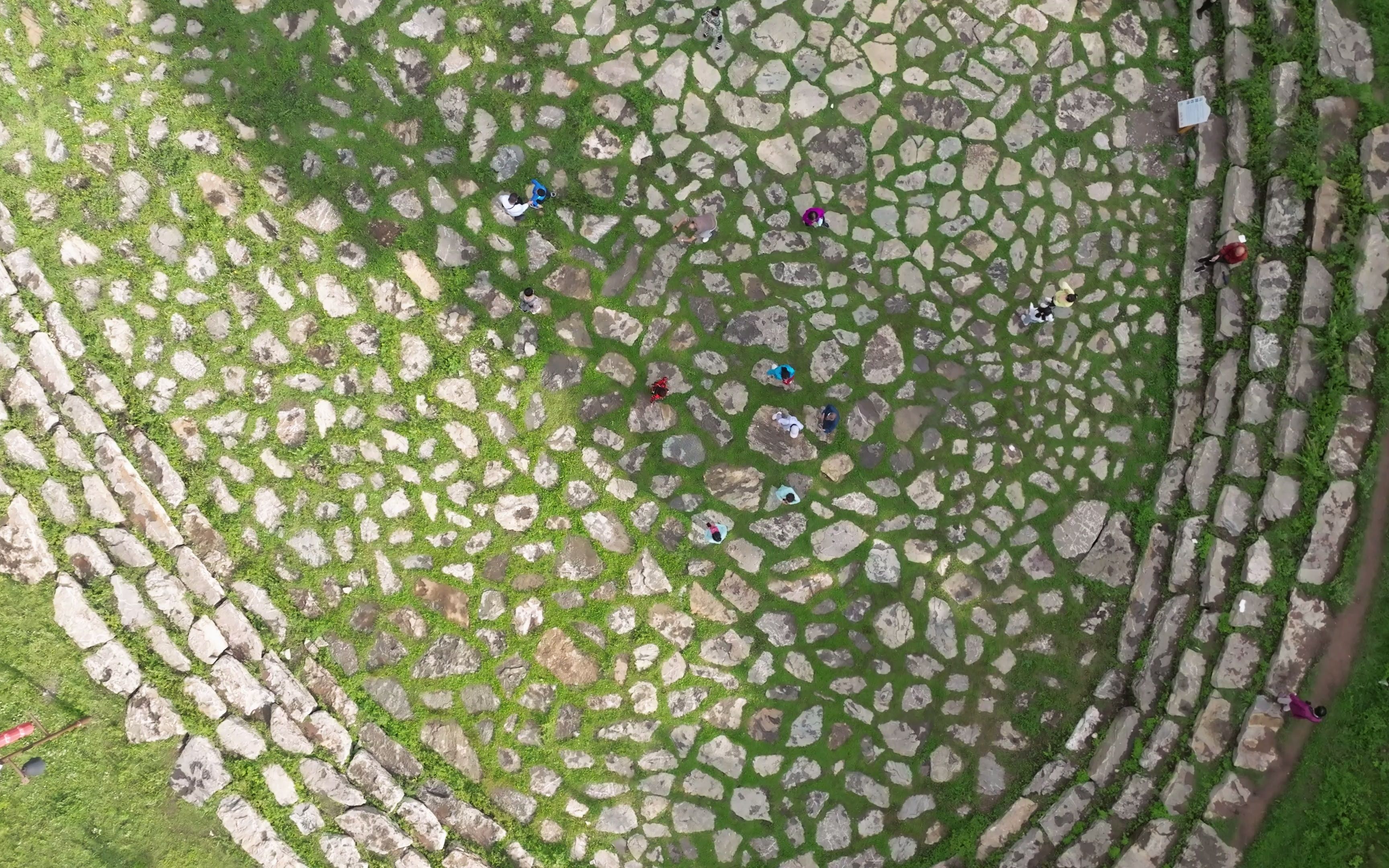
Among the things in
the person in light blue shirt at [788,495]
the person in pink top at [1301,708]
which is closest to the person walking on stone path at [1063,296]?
the person in light blue shirt at [788,495]

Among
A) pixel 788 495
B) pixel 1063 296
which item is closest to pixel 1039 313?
pixel 1063 296

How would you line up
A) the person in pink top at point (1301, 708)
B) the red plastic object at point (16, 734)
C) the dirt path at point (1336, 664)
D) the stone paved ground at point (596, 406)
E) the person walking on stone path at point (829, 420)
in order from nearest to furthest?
1. the person in pink top at point (1301, 708)
2. the red plastic object at point (16, 734)
3. the dirt path at point (1336, 664)
4. the stone paved ground at point (596, 406)
5. the person walking on stone path at point (829, 420)

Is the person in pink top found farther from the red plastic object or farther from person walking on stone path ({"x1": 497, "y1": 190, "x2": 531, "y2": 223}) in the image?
the red plastic object

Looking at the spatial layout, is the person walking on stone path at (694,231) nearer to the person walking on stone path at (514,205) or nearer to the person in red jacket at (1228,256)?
the person walking on stone path at (514,205)

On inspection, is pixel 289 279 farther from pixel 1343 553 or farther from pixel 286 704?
pixel 1343 553

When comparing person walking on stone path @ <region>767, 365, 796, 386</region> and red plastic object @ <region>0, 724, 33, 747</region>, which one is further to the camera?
person walking on stone path @ <region>767, 365, 796, 386</region>

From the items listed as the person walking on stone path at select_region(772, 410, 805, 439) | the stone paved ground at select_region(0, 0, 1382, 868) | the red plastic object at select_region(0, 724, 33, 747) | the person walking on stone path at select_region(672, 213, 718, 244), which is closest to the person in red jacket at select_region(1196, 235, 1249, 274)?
the stone paved ground at select_region(0, 0, 1382, 868)

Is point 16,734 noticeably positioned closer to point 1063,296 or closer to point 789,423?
point 789,423
